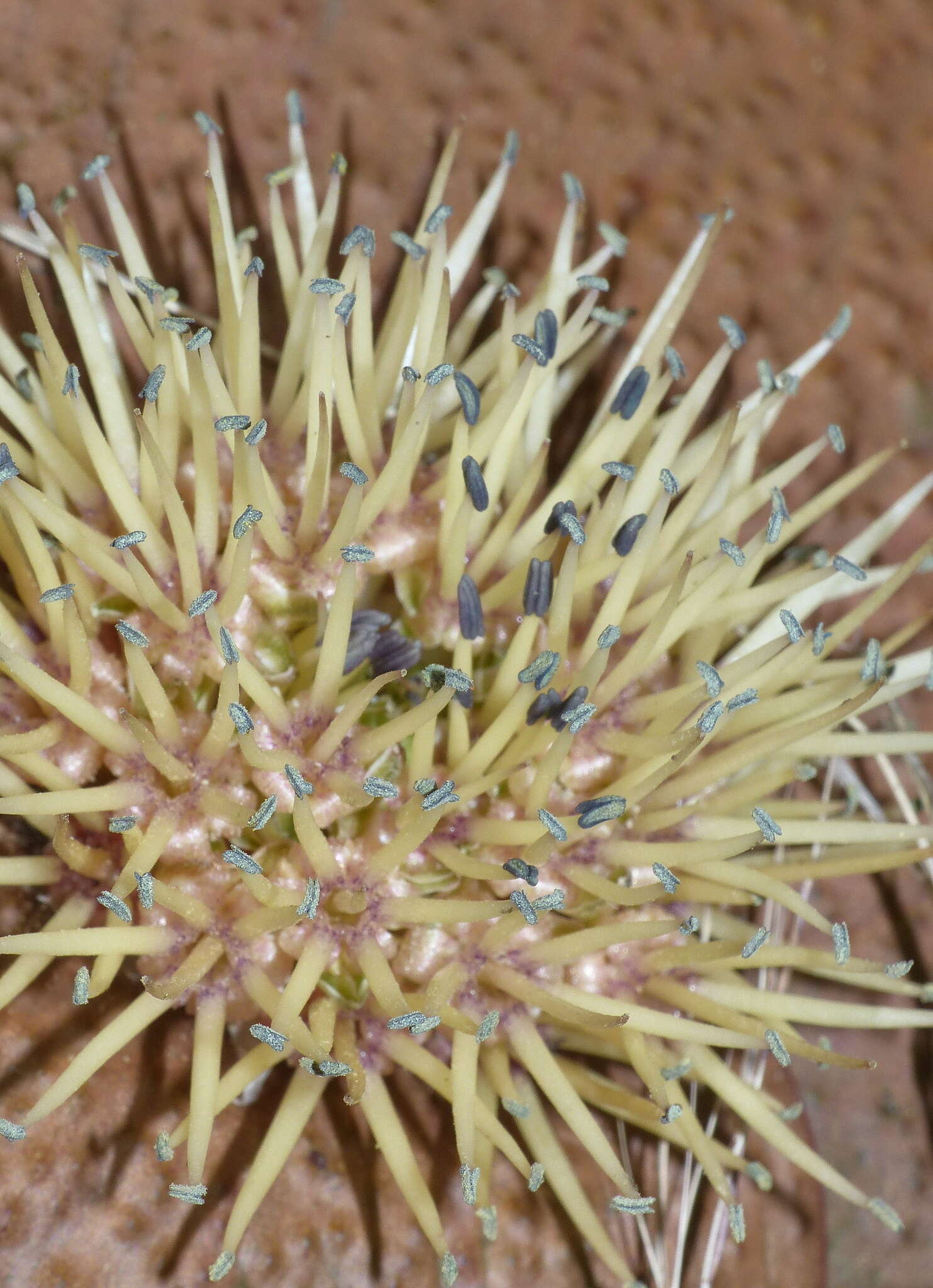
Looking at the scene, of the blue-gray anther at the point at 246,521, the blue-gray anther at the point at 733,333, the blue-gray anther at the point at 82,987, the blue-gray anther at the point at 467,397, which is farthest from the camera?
the blue-gray anther at the point at 733,333

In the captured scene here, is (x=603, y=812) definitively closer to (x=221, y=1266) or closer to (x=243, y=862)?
(x=243, y=862)

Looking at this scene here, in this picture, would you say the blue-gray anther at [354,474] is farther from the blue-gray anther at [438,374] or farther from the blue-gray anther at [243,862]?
the blue-gray anther at [243,862]

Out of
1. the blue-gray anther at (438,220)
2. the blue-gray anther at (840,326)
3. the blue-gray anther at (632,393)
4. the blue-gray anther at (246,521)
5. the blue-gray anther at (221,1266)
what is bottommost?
the blue-gray anther at (221,1266)

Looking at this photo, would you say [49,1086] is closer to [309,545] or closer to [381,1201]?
[381,1201]

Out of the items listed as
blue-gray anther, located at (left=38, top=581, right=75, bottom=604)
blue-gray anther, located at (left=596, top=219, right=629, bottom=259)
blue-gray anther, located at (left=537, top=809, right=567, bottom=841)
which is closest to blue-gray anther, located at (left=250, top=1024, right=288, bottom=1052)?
blue-gray anther, located at (left=537, top=809, right=567, bottom=841)

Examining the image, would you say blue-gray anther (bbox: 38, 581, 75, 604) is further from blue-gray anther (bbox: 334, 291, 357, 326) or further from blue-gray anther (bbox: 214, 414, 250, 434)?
blue-gray anther (bbox: 334, 291, 357, 326)

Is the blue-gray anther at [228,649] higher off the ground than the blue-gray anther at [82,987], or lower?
higher

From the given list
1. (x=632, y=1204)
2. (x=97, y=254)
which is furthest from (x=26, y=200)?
(x=632, y=1204)

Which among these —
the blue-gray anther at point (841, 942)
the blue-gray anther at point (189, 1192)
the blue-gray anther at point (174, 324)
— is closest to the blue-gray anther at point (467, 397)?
the blue-gray anther at point (174, 324)

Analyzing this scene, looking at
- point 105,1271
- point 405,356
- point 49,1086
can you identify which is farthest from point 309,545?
point 105,1271
